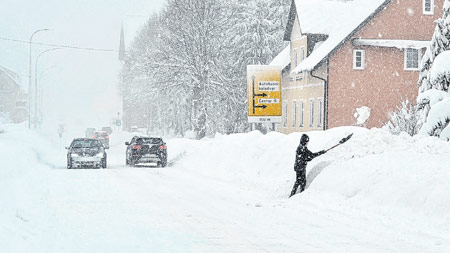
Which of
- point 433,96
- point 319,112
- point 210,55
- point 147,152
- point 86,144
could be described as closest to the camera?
point 433,96

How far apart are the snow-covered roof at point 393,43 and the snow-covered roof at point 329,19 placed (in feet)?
3.10

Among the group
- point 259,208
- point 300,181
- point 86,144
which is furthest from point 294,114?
point 259,208

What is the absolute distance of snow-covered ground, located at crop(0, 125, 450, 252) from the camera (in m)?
10.1

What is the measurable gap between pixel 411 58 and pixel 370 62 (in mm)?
2721

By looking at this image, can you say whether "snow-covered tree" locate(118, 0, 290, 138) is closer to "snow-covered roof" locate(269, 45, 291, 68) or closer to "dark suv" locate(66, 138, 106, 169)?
→ "snow-covered roof" locate(269, 45, 291, 68)

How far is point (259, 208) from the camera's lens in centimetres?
1485

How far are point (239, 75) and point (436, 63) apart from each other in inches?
1431

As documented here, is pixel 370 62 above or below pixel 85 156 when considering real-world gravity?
above

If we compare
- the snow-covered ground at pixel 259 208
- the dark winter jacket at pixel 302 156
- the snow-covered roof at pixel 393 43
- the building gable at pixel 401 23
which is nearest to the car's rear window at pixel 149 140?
the snow-covered ground at pixel 259 208

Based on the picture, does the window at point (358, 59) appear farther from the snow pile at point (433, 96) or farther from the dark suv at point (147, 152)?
the snow pile at point (433, 96)

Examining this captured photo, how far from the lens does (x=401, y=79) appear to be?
40062 millimetres

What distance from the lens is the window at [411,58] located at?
40156 millimetres

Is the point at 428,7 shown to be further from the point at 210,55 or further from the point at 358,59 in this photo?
the point at 210,55

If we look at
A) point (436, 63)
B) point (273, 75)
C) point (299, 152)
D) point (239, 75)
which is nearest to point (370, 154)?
point (299, 152)
